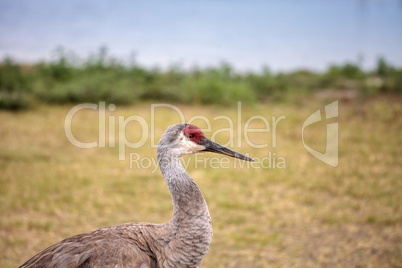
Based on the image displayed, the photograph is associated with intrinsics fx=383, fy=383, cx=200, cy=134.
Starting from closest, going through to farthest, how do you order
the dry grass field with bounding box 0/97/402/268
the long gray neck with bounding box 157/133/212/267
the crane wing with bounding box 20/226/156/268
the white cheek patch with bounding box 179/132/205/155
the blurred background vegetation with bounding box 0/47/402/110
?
the crane wing with bounding box 20/226/156/268
the long gray neck with bounding box 157/133/212/267
the white cheek patch with bounding box 179/132/205/155
the dry grass field with bounding box 0/97/402/268
the blurred background vegetation with bounding box 0/47/402/110

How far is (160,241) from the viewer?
2.89 meters

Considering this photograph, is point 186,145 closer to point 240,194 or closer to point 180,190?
point 180,190

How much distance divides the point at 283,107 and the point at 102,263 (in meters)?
8.15

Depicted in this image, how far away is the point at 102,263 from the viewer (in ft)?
8.66

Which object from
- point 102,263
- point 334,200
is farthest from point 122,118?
point 102,263

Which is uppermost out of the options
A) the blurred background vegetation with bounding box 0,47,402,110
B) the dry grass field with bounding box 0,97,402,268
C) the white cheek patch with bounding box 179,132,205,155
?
the blurred background vegetation with bounding box 0,47,402,110

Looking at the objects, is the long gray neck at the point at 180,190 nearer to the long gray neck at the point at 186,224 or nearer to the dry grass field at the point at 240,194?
the long gray neck at the point at 186,224

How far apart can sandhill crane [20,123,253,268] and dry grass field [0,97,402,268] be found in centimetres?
157

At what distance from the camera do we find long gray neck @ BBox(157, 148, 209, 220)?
2.85 m

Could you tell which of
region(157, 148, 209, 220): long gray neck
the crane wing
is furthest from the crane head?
the crane wing

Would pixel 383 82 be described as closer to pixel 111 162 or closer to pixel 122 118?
pixel 122 118

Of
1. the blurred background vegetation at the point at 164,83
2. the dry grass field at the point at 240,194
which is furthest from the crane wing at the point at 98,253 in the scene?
the blurred background vegetation at the point at 164,83

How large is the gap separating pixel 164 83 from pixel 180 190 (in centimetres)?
870

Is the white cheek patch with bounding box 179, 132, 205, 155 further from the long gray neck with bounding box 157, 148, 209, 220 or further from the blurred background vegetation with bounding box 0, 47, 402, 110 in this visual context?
the blurred background vegetation with bounding box 0, 47, 402, 110
